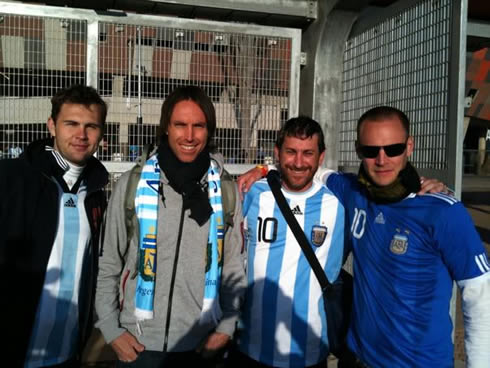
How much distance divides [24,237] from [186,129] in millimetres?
988

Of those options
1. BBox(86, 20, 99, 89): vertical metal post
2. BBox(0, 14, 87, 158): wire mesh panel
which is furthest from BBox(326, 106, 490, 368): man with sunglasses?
BBox(0, 14, 87, 158): wire mesh panel

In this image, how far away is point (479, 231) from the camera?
11812 millimetres

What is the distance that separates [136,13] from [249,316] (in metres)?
2.57

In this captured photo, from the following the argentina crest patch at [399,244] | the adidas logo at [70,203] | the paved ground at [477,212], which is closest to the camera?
the argentina crest patch at [399,244]

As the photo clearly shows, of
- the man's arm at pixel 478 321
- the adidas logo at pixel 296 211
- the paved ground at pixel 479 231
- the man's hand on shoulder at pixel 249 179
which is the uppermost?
the man's hand on shoulder at pixel 249 179

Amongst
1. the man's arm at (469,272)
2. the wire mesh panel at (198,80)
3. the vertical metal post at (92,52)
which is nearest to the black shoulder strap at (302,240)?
the man's arm at (469,272)

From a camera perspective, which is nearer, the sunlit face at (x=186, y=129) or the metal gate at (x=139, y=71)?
the sunlit face at (x=186, y=129)

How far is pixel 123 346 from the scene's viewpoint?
218 cm

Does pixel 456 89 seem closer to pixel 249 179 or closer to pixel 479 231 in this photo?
pixel 249 179

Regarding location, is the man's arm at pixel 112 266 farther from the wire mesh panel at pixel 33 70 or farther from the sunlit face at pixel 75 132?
the wire mesh panel at pixel 33 70

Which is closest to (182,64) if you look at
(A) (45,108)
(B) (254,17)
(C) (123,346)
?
(B) (254,17)

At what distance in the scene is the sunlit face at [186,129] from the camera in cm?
233

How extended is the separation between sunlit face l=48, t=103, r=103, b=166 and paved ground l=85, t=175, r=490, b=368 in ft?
8.09

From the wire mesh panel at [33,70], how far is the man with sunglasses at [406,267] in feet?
7.91
